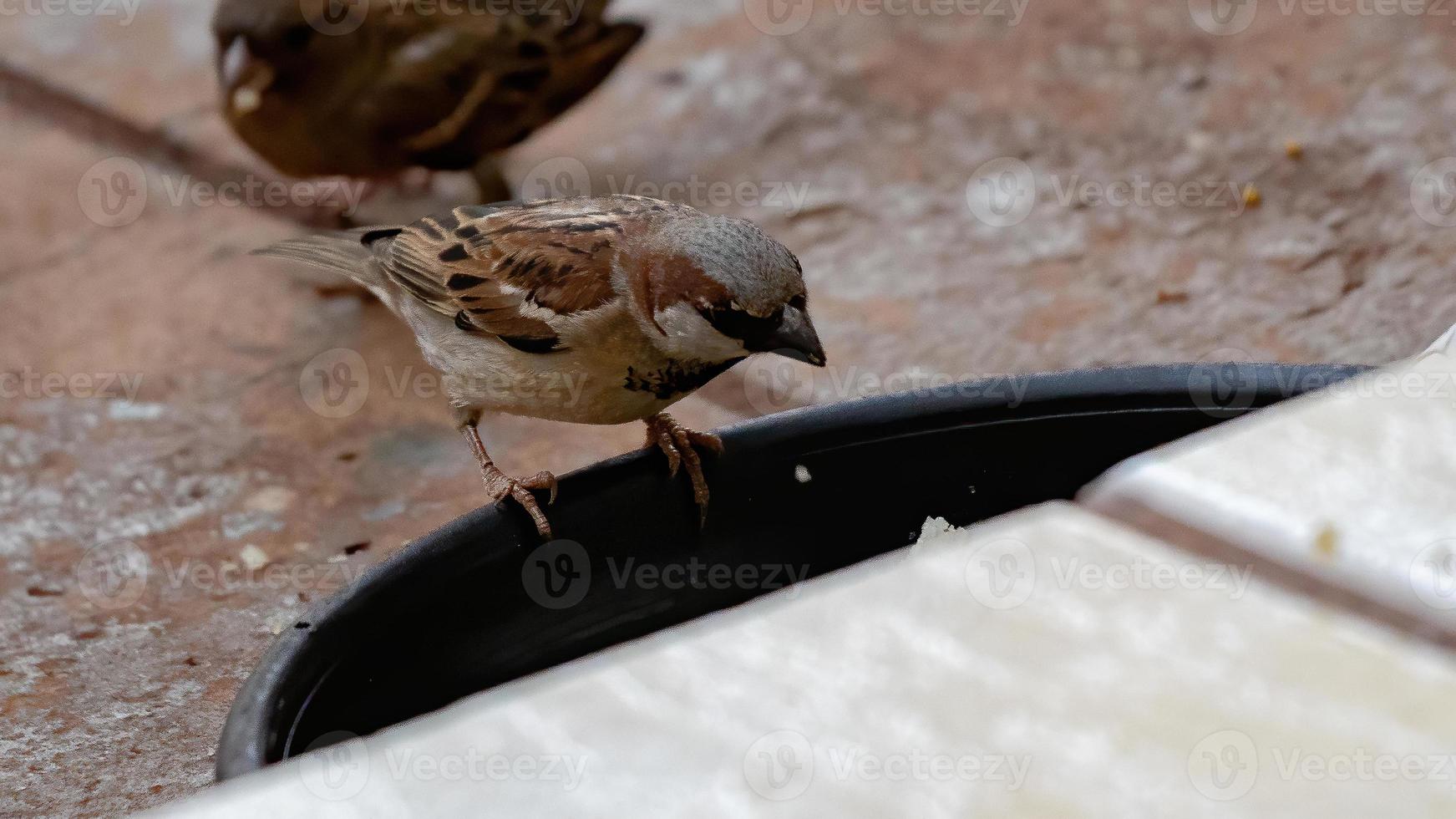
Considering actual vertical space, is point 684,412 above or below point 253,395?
below

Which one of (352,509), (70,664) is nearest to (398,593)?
(70,664)

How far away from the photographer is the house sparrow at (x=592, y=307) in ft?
7.46

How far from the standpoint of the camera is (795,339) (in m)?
2.26

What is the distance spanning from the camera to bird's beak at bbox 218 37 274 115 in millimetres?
4262

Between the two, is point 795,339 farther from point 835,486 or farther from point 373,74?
point 373,74

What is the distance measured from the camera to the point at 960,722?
1.01 metres

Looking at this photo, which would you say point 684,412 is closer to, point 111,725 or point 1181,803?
point 111,725

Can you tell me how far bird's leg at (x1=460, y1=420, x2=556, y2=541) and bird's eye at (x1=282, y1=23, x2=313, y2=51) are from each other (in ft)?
6.17

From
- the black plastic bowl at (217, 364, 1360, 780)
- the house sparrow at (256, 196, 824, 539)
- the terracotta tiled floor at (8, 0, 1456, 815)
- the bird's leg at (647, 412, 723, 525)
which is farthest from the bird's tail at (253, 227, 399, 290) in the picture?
the black plastic bowl at (217, 364, 1360, 780)

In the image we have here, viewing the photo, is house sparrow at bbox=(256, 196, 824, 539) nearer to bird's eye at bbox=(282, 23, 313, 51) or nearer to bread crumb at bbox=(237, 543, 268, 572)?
bread crumb at bbox=(237, 543, 268, 572)

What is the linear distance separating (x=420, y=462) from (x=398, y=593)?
2.27 metres

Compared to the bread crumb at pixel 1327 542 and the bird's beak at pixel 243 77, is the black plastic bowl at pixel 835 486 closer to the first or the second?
the bread crumb at pixel 1327 542

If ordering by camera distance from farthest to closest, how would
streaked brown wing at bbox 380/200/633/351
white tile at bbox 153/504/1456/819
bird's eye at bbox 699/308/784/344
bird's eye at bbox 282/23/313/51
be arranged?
bird's eye at bbox 282/23/313/51, streaked brown wing at bbox 380/200/633/351, bird's eye at bbox 699/308/784/344, white tile at bbox 153/504/1456/819

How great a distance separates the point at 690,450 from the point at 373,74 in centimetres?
272
